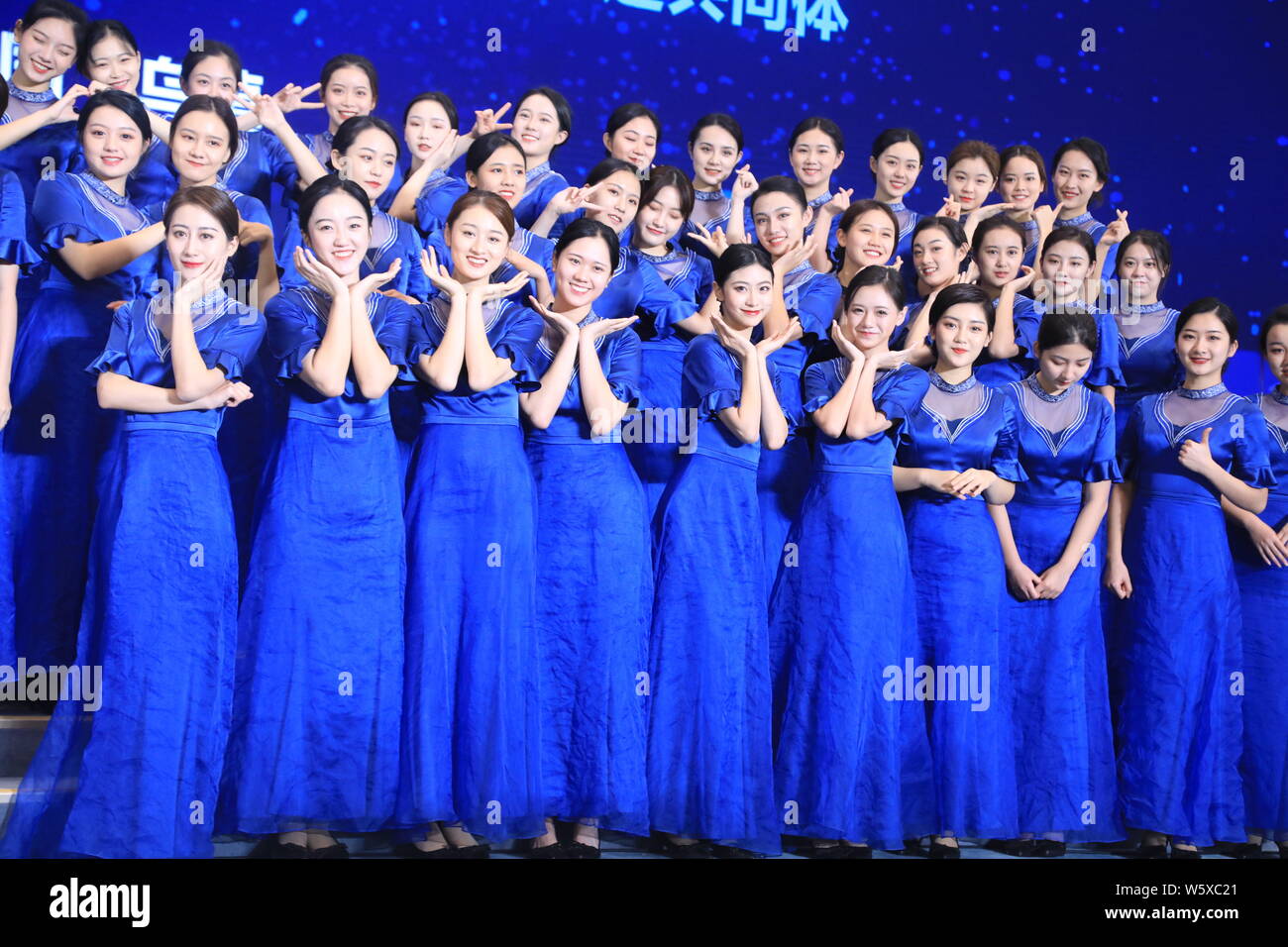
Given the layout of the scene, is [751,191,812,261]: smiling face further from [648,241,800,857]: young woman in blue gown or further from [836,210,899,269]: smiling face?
[648,241,800,857]: young woman in blue gown

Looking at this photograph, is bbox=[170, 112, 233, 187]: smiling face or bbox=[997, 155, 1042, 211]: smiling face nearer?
bbox=[170, 112, 233, 187]: smiling face

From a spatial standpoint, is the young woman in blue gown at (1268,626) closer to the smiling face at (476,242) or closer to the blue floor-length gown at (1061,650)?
the blue floor-length gown at (1061,650)

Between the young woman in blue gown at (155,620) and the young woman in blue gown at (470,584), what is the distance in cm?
37

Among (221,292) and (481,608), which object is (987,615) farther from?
(221,292)

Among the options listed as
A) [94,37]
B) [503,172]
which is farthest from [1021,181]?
[94,37]

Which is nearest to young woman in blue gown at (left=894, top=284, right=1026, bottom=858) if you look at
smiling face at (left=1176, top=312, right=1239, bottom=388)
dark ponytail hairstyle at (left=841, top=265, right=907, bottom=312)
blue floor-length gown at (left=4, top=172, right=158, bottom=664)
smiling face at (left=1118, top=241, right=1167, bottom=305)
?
dark ponytail hairstyle at (left=841, top=265, right=907, bottom=312)

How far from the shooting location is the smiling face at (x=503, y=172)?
11.0 ft

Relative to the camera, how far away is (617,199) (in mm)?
3381

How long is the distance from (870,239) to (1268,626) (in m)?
1.38

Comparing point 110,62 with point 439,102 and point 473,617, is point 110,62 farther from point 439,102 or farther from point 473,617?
point 473,617

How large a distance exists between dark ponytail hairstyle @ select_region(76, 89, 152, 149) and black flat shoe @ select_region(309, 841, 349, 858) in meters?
1.56

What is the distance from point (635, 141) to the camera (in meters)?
3.78

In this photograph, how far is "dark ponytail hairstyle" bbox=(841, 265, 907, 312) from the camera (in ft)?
10.2
